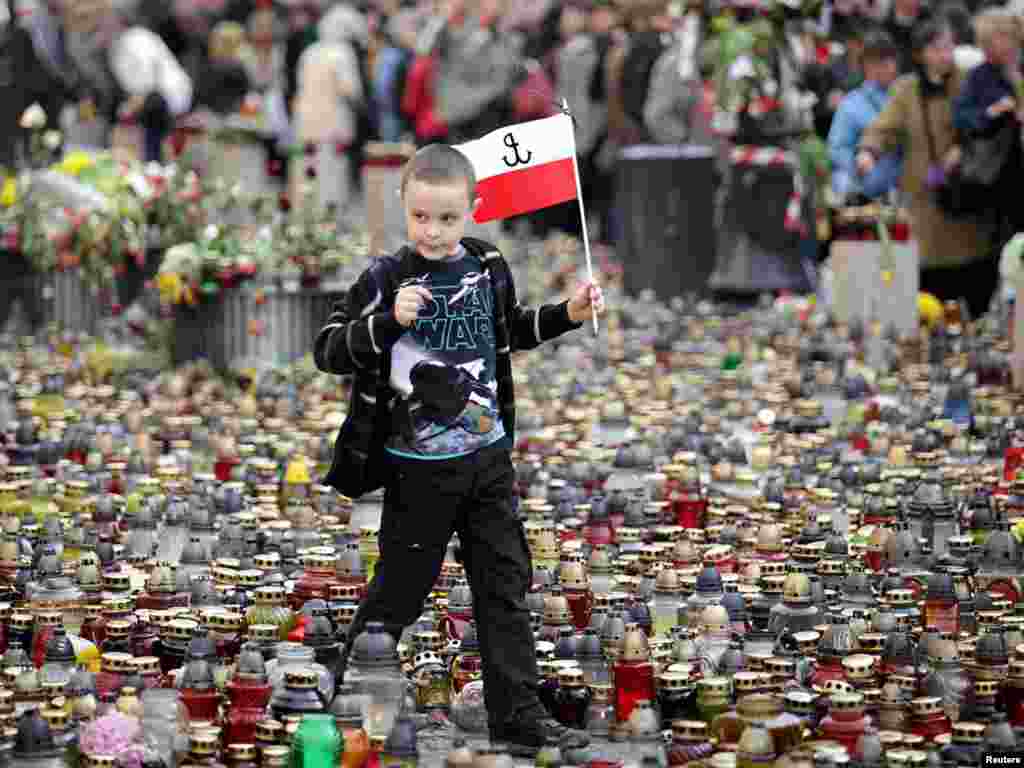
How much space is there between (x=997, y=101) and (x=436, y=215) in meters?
9.37

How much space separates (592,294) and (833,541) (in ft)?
7.24

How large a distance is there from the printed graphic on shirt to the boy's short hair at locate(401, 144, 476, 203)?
0.27 metres

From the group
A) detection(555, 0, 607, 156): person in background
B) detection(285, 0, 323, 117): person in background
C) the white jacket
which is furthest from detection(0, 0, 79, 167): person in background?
detection(555, 0, 607, 156): person in background

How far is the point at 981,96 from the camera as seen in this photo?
16.3 metres

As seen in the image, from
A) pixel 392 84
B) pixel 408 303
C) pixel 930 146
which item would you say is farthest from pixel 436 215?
pixel 392 84

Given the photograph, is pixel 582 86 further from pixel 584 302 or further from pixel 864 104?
pixel 584 302

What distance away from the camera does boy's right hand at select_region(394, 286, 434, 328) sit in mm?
7219

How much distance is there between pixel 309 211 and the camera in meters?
16.2

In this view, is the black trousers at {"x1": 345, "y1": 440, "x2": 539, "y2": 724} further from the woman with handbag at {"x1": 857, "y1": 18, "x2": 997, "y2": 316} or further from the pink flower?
the woman with handbag at {"x1": 857, "y1": 18, "x2": 997, "y2": 316}

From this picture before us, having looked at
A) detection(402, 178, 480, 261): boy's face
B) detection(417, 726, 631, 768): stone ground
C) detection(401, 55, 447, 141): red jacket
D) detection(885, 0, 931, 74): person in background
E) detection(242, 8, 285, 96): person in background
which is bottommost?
detection(417, 726, 631, 768): stone ground

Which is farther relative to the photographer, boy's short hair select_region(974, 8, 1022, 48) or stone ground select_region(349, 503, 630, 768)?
boy's short hair select_region(974, 8, 1022, 48)

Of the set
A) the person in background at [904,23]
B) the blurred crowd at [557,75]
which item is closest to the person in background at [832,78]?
the blurred crowd at [557,75]

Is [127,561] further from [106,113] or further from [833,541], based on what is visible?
[106,113]

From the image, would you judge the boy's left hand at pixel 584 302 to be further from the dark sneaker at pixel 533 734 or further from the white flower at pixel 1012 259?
the white flower at pixel 1012 259
